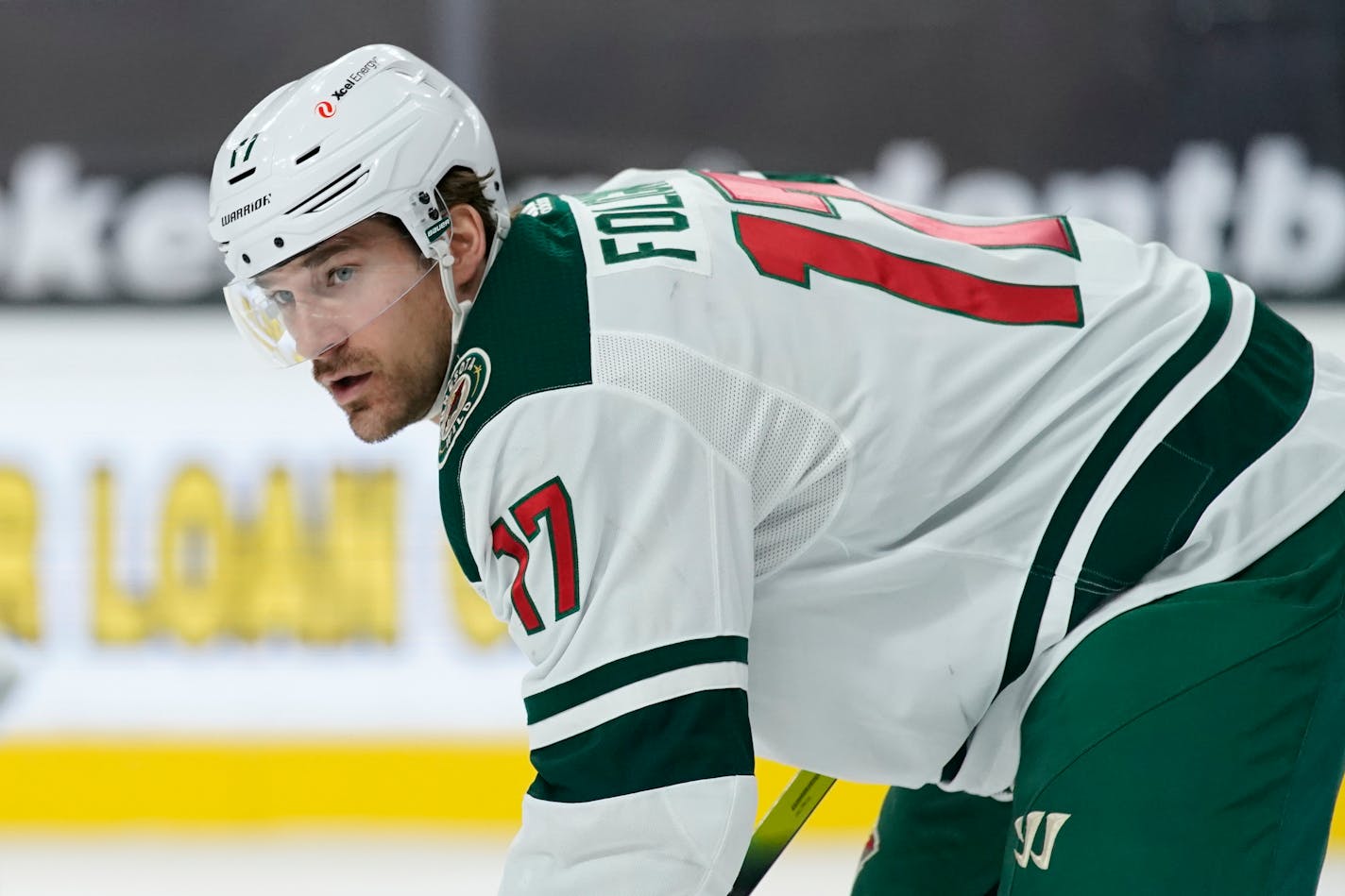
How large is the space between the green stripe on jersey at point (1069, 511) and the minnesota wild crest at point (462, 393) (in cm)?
53

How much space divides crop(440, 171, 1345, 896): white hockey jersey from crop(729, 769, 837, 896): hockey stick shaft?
0.29m

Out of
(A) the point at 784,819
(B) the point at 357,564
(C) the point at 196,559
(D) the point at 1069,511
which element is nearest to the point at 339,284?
(D) the point at 1069,511

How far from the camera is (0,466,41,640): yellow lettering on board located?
3.49 metres

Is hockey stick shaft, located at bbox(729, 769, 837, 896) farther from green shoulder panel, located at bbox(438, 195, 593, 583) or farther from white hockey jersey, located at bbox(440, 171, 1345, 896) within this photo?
green shoulder panel, located at bbox(438, 195, 593, 583)

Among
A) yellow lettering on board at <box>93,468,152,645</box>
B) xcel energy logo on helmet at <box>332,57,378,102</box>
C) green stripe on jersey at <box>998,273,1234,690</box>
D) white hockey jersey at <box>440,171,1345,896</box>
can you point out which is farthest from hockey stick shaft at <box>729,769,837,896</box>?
yellow lettering on board at <box>93,468,152,645</box>

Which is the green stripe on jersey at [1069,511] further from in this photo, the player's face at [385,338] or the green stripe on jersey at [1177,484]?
the player's face at [385,338]

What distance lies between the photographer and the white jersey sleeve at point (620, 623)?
1.24 metres

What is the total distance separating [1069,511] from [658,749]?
45cm

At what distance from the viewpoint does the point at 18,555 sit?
350 cm

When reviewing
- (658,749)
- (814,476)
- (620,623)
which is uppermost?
(814,476)

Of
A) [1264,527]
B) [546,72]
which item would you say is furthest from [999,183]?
[1264,527]

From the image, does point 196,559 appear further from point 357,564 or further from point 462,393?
point 462,393

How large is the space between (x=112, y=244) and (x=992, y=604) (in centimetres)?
277

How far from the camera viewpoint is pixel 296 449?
3.52 meters
